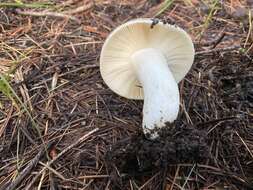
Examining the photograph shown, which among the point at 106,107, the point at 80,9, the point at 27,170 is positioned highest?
the point at 80,9

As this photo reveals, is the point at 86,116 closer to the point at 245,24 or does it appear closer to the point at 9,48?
the point at 9,48

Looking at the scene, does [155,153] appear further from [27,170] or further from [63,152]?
[27,170]

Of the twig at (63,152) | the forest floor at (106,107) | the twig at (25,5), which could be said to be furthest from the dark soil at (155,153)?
the twig at (25,5)

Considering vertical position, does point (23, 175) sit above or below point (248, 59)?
below

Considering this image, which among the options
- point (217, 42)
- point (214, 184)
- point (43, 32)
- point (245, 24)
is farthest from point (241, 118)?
point (43, 32)

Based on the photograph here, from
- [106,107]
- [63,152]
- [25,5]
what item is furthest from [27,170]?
[25,5]

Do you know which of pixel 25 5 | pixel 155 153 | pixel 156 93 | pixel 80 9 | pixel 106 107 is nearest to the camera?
pixel 155 153
